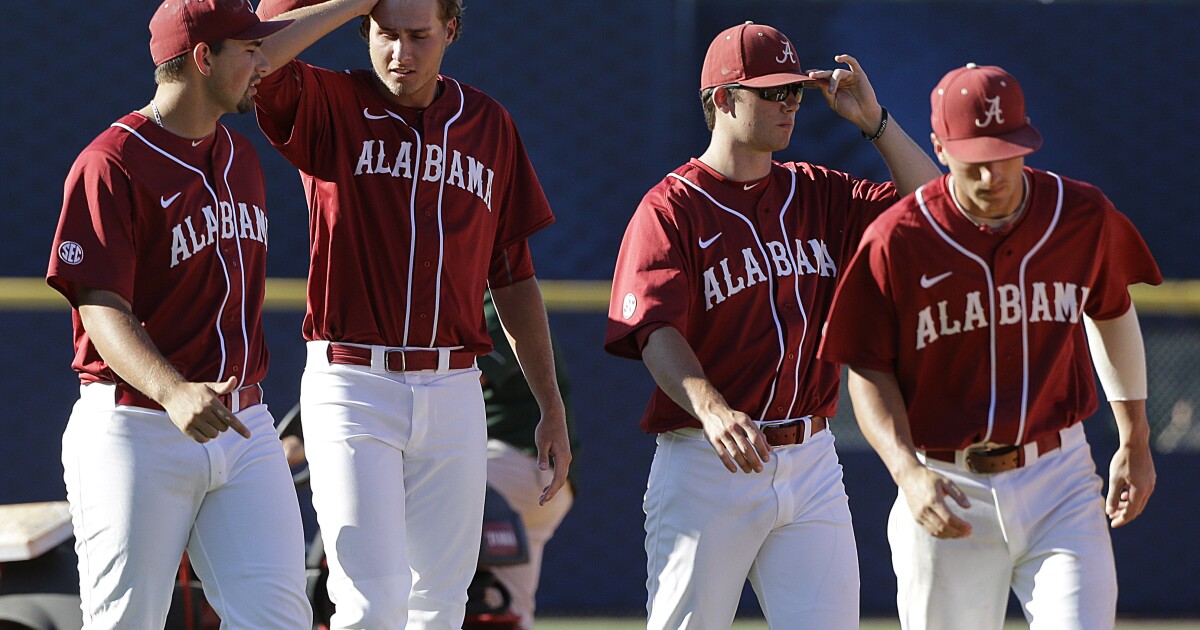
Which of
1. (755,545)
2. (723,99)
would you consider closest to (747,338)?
(755,545)

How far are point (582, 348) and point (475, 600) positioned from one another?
2762 millimetres

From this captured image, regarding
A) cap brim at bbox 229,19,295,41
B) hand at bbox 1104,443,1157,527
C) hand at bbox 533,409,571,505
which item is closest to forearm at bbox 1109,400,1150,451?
hand at bbox 1104,443,1157,527

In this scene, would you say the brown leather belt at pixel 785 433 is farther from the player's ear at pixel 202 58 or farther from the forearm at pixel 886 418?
the player's ear at pixel 202 58

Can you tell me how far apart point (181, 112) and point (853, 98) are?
1705mm

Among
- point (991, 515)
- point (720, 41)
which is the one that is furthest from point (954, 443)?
point (720, 41)

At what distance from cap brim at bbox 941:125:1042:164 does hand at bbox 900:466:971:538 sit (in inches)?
27.0

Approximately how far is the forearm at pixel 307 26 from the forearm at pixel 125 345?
0.70 meters

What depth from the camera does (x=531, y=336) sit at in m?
4.61

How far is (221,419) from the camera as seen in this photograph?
356 cm

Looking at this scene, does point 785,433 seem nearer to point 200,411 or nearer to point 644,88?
point 200,411

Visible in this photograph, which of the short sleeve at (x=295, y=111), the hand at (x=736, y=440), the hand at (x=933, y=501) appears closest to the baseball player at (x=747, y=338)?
the hand at (x=736, y=440)

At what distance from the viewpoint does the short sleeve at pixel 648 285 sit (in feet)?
13.4

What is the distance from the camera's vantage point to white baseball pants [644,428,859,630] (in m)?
4.06

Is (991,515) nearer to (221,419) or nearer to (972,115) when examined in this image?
(972,115)
